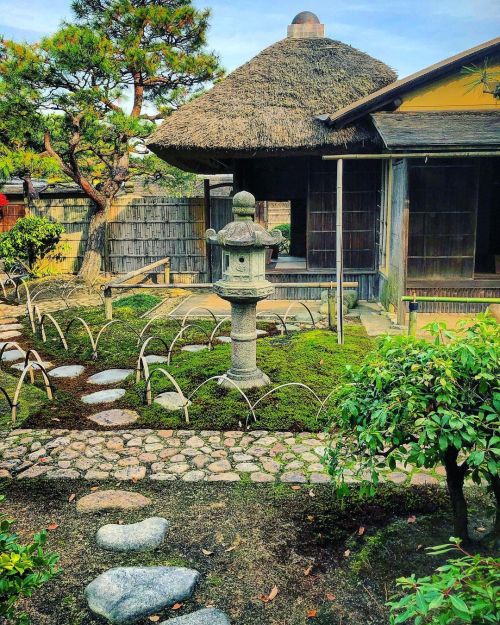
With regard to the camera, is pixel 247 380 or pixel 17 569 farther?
pixel 247 380

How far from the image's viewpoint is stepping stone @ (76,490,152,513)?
147 inches

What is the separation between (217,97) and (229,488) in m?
9.33

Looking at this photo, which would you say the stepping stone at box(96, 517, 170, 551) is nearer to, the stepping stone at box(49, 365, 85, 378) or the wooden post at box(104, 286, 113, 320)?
the stepping stone at box(49, 365, 85, 378)

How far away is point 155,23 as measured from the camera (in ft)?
43.7

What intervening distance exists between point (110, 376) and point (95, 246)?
313 inches

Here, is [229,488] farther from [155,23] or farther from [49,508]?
[155,23]

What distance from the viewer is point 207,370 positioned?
6.32 metres

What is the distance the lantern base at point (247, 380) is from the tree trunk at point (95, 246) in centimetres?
855

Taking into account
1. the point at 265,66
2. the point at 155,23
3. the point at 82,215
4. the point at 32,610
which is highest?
the point at 155,23

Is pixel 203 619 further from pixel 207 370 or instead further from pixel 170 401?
pixel 207 370

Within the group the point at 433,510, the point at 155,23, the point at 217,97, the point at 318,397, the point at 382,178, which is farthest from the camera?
the point at 155,23

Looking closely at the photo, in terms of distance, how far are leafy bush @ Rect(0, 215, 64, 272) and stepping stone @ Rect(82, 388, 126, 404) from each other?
7968 mm

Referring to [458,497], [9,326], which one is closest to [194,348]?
[9,326]

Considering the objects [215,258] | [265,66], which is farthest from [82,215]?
[265,66]
